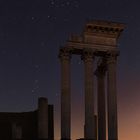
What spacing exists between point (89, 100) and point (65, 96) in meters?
2.73

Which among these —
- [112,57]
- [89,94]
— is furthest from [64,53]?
[112,57]

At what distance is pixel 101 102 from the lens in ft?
199

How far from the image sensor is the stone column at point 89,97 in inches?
2124

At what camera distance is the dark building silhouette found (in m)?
54.6

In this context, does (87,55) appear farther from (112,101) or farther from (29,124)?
(29,124)

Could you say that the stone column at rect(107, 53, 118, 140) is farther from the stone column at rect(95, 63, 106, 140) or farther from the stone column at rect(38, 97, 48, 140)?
the stone column at rect(38, 97, 48, 140)

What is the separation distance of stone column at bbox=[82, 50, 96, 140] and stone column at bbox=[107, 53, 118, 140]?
1.98m

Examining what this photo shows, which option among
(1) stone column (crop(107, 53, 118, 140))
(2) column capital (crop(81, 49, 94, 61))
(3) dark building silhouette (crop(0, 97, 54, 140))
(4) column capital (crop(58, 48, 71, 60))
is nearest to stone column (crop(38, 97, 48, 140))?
(3) dark building silhouette (crop(0, 97, 54, 140))

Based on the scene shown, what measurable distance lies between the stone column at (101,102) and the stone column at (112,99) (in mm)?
3426

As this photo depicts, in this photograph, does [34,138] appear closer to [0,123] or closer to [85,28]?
[0,123]

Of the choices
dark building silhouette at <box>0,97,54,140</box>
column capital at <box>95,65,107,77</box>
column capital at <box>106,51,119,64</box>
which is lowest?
dark building silhouette at <box>0,97,54,140</box>

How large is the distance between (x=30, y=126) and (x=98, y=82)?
1008 cm

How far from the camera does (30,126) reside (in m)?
58.8

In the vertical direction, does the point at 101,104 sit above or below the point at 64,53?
below
